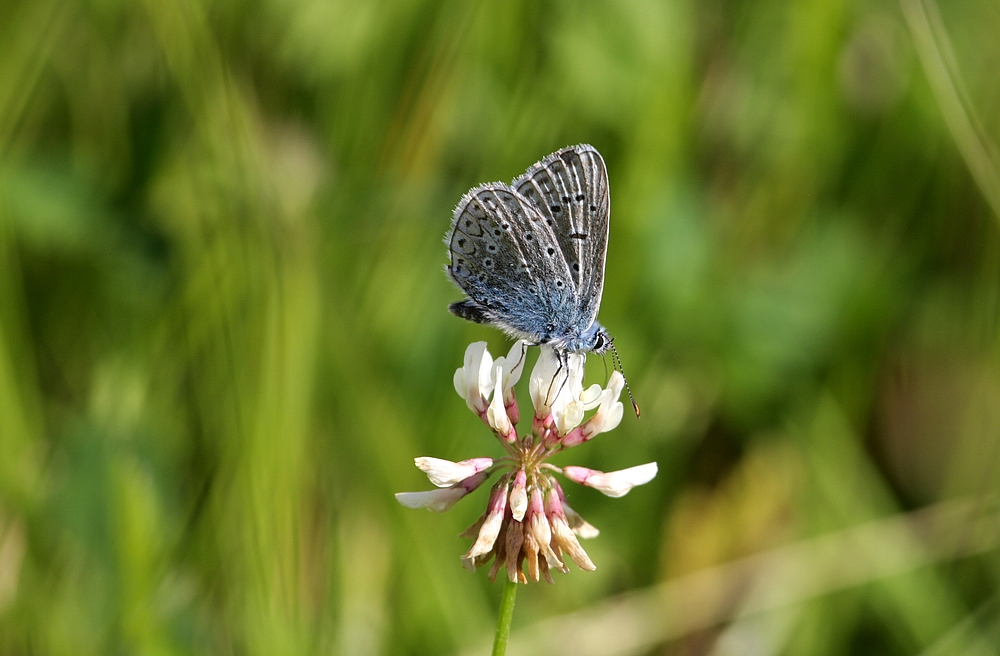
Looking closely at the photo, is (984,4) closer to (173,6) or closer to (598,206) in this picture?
(598,206)

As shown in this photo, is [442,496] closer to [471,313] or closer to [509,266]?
[471,313]

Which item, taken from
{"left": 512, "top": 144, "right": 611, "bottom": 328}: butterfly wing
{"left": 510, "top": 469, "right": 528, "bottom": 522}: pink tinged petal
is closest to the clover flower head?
{"left": 510, "top": 469, "right": 528, "bottom": 522}: pink tinged petal

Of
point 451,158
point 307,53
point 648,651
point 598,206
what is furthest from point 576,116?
point 648,651

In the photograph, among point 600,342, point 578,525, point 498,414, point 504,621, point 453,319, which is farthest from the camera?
point 453,319

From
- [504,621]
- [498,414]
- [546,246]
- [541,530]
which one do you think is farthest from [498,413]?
Result: [546,246]

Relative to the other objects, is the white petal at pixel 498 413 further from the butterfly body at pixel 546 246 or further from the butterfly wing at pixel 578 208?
the butterfly wing at pixel 578 208

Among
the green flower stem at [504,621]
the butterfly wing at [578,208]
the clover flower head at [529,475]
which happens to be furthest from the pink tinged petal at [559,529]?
the butterfly wing at [578,208]

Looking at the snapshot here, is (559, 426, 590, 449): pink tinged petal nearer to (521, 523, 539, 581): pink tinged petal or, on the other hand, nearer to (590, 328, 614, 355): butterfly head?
(521, 523, 539, 581): pink tinged petal
